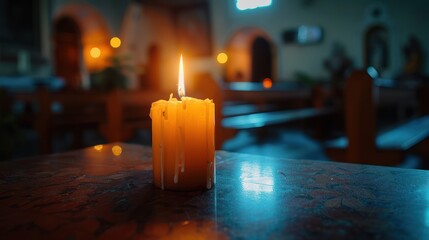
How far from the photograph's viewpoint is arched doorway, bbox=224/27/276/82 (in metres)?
13.5

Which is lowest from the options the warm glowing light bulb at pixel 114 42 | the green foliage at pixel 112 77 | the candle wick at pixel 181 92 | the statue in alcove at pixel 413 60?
the candle wick at pixel 181 92

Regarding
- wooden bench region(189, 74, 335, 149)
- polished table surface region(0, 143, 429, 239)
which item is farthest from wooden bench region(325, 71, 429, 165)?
polished table surface region(0, 143, 429, 239)

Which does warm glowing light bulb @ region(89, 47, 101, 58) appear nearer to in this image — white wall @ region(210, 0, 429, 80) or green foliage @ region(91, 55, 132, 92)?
white wall @ region(210, 0, 429, 80)

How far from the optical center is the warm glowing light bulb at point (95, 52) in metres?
11.2

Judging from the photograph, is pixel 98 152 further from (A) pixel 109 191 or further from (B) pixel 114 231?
(B) pixel 114 231

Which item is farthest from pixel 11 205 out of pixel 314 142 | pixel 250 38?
pixel 250 38

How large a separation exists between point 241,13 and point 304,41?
99.4 inches

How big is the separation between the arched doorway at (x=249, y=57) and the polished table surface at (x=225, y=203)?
12.3m

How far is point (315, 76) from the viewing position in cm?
1176

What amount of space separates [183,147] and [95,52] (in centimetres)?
1144

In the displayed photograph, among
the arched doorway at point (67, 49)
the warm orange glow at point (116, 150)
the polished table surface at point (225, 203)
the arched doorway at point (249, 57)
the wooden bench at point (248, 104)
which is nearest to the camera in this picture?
the polished table surface at point (225, 203)

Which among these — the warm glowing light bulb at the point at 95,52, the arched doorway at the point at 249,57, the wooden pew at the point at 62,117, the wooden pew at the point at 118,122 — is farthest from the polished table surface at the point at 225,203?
the arched doorway at the point at 249,57

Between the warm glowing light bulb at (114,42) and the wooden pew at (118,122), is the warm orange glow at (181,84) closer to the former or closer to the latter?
the wooden pew at (118,122)

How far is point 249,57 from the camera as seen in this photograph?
14.3 meters
